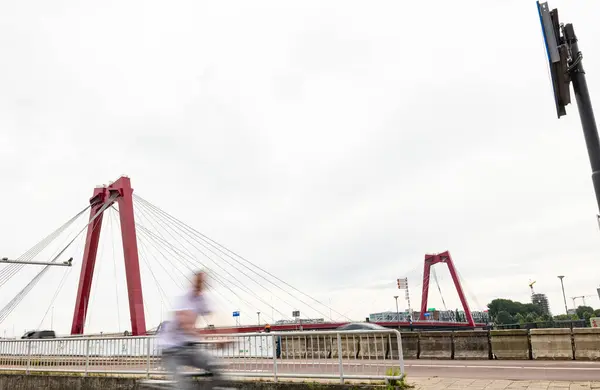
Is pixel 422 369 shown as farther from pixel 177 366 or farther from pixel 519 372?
pixel 177 366

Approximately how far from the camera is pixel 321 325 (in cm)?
4884

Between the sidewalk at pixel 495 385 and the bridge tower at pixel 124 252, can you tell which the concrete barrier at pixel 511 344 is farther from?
the bridge tower at pixel 124 252

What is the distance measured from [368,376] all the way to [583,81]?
5169 mm

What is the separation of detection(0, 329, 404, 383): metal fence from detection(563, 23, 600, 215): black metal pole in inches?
152

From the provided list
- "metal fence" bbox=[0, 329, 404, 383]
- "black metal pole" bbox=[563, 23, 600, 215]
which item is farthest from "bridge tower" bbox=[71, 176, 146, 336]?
"black metal pole" bbox=[563, 23, 600, 215]

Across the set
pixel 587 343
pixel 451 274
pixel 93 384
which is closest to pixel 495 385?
pixel 587 343

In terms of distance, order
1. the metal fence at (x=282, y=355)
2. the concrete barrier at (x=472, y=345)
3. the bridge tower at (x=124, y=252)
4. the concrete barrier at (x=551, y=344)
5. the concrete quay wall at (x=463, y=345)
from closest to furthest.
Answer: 1. the metal fence at (x=282, y=355)
2. the concrete quay wall at (x=463, y=345)
3. the concrete barrier at (x=551, y=344)
4. the concrete barrier at (x=472, y=345)
5. the bridge tower at (x=124, y=252)

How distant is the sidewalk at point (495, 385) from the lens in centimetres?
719

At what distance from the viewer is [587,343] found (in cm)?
1193

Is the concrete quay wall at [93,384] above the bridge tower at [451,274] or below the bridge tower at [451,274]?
below

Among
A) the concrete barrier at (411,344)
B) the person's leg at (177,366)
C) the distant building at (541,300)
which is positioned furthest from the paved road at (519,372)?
the distant building at (541,300)

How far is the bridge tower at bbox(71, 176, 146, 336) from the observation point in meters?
27.2

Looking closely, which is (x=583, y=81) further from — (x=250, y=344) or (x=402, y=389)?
(x=250, y=344)

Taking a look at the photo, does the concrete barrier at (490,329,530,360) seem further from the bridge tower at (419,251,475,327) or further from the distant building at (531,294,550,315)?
the distant building at (531,294,550,315)
